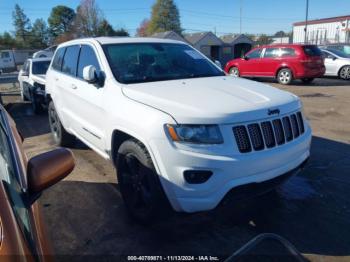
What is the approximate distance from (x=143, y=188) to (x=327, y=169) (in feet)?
9.54

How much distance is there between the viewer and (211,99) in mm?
3043

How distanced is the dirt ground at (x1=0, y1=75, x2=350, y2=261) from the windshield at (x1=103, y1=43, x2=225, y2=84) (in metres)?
1.52

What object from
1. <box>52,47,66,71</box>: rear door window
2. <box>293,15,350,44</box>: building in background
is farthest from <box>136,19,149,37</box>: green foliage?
<box>52,47,66,71</box>: rear door window

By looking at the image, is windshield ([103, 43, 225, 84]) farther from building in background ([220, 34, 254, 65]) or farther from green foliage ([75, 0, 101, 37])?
green foliage ([75, 0, 101, 37])

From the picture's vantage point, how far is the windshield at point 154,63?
3.81 m

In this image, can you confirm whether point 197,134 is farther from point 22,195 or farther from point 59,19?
point 59,19

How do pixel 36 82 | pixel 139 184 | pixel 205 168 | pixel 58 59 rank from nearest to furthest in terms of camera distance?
pixel 205 168
pixel 139 184
pixel 58 59
pixel 36 82


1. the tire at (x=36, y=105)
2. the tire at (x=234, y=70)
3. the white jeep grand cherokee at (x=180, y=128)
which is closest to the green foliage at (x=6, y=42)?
the tire at (x=234, y=70)

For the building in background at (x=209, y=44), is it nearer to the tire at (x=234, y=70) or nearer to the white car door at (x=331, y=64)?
the tire at (x=234, y=70)

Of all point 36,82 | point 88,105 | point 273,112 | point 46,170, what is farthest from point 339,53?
point 46,170

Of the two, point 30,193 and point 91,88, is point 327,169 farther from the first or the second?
point 30,193

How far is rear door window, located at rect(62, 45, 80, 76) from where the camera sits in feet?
15.8

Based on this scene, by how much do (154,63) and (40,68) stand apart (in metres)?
7.35

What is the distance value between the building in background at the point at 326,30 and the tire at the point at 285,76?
30.1 meters
